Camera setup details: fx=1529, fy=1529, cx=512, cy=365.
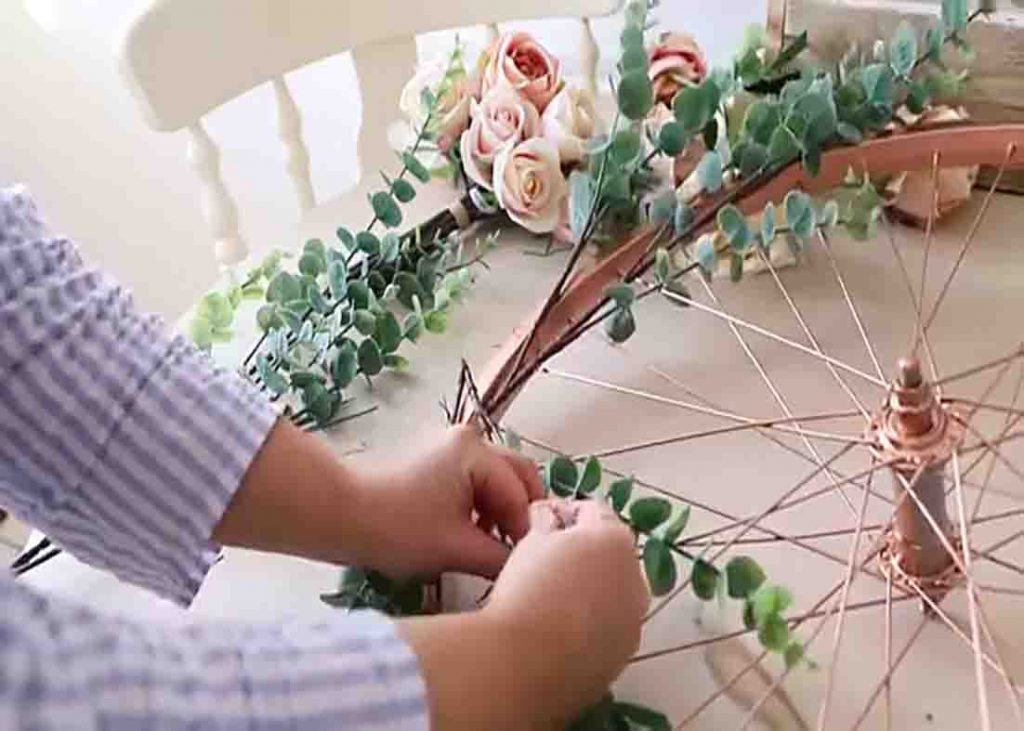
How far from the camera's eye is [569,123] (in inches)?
32.6

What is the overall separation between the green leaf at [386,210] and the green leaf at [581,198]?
99mm

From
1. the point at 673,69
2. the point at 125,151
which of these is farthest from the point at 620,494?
the point at 125,151

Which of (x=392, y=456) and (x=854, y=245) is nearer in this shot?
(x=392, y=456)

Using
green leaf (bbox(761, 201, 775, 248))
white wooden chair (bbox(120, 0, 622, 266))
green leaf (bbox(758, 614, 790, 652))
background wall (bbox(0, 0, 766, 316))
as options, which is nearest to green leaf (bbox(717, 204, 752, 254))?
green leaf (bbox(761, 201, 775, 248))

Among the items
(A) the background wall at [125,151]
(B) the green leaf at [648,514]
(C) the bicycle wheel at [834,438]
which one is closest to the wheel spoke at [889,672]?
(C) the bicycle wheel at [834,438]

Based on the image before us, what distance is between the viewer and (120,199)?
5.53ft

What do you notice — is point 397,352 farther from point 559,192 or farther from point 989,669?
point 989,669

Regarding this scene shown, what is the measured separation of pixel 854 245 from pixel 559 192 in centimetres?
16

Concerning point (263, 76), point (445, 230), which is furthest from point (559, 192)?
point (263, 76)

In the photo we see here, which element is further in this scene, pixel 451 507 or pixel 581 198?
pixel 581 198

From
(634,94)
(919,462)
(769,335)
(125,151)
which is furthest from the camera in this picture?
(125,151)

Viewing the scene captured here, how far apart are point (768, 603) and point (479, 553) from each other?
129mm

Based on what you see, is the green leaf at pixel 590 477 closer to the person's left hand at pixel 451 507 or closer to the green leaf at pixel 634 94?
the person's left hand at pixel 451 507

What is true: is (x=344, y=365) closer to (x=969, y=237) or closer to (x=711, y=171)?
(x=711, y=171)
